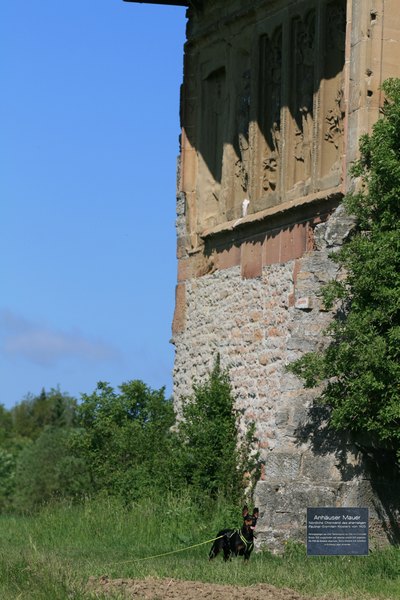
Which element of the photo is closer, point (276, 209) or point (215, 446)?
point (276, 209)

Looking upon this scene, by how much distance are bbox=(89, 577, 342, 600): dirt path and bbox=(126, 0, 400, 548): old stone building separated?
418cm

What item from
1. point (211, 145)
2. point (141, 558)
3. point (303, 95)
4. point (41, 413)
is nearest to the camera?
point (141, 558)

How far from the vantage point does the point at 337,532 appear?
56.8 feet

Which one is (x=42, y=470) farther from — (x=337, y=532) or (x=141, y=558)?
(x=337, y=532)

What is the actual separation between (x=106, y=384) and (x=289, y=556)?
960 centimetres

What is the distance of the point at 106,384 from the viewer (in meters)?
27.5

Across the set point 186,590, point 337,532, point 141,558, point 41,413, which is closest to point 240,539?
point 337,532

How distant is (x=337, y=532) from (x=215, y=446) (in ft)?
22.0

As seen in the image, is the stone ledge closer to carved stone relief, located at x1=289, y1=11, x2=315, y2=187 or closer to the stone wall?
the stone wall

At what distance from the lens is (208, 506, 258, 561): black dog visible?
17938 mm

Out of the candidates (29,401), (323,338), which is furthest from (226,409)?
(29,401)

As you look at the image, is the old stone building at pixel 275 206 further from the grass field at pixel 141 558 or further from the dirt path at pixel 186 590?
the dirt path at pixel 186 590

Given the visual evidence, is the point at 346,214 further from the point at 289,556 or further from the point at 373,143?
the point at 289,556

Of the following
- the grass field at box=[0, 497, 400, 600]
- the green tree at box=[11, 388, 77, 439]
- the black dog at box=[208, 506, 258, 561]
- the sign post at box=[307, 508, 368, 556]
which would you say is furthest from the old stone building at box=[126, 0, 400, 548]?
the green tree at box=[11, 388, 77, 439]
